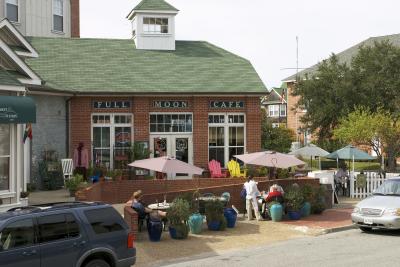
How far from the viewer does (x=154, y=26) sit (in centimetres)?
3092

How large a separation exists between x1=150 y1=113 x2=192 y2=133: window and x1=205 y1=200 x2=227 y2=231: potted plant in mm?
11439

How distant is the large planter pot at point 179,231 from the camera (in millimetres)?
15363

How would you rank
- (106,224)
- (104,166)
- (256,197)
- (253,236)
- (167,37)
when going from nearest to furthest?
(106,224) → (253,236) → (256,197) → (104,166) → (167,37)

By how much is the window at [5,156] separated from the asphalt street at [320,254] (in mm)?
6524

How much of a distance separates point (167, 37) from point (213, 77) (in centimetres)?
386

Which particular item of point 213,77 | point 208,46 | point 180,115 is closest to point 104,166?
point 180,115

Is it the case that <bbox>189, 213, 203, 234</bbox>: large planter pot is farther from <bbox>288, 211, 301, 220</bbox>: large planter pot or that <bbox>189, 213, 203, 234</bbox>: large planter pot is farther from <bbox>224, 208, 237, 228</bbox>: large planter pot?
<bbox>288, 211, 301, 220</bbox>: large planter pot

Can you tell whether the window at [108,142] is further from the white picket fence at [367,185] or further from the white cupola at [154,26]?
the white picket fence at [367,185]

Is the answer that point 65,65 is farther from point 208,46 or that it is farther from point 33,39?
point 208,46

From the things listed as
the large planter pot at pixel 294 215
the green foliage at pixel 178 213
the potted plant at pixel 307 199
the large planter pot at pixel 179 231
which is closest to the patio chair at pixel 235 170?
the potted plant at pixel 307 199

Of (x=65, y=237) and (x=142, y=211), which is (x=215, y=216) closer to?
(x=142, y=211)

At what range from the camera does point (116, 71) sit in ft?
93.6

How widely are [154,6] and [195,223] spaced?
697 inches

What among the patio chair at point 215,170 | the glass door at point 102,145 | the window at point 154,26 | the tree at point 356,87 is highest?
the window at point 154,26
